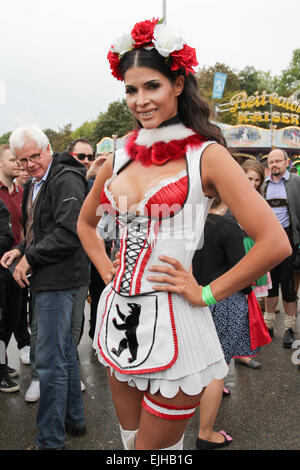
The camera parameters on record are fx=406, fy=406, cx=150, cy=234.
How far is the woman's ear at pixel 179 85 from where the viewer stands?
149cm

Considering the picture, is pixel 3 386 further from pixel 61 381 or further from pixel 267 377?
pixel 267 377

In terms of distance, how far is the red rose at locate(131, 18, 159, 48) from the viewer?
1.43 metres

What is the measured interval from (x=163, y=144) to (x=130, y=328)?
0.68 metres

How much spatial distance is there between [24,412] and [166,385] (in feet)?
7.13

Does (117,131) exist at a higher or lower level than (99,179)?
higher

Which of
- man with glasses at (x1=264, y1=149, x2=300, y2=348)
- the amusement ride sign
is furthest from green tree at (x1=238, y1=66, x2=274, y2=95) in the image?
man with glasses at (x1=264, y1=149, x2=300, y2=348)

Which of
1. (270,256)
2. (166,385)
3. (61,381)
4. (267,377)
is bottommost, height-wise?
(267,377)

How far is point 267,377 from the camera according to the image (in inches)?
143

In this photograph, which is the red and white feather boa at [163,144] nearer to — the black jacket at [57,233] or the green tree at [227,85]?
the black jacket at [57,233]

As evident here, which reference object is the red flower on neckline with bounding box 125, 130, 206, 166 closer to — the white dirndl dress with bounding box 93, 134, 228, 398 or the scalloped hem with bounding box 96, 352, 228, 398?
the white dirndl dress with bounding box 93, 134, 228, 398

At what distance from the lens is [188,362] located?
4.59 feet

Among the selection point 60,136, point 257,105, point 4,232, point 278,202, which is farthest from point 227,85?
point 4,232

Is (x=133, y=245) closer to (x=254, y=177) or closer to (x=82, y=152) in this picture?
(x=254, y=177)

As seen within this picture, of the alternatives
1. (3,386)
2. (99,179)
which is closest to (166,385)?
(99,179)
